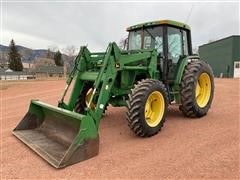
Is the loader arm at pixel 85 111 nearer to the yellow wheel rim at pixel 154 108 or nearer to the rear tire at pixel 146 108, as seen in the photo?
the rear tire at pixel 146 108

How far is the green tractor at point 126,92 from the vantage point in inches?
176

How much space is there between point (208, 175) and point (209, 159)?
0.52m

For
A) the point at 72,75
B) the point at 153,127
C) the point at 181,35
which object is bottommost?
the point at 153,127

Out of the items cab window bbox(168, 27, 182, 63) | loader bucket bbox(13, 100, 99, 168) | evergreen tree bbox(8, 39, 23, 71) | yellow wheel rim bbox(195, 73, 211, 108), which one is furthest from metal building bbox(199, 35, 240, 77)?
evergreen tree bbox(8, 39, 23, 71)

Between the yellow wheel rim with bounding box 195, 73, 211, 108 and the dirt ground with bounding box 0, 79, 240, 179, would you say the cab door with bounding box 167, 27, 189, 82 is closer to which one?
the yellow wheel rim with bounding box 195, 73, 211, 108

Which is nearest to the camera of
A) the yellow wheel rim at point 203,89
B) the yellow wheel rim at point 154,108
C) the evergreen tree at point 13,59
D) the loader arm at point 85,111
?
the loader arm at point 85,111

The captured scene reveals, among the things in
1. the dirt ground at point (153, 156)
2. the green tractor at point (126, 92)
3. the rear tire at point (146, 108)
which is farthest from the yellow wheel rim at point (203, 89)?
the rear tire at point (146, 108)

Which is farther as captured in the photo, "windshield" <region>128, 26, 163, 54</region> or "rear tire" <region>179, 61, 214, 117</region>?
"windshield" <region>128, 26, 163, 54</region>

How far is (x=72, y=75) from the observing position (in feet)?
18.9

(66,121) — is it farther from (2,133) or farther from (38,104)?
(2,133)

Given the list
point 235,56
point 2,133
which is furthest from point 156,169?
point 235,56

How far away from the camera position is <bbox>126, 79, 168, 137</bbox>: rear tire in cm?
484

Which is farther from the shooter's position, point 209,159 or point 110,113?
point 110,113

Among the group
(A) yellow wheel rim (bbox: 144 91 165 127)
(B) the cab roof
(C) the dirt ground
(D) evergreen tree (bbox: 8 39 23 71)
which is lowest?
(C) the dirt ground
